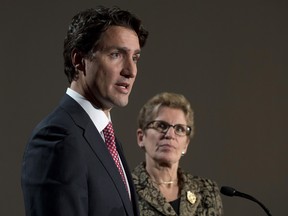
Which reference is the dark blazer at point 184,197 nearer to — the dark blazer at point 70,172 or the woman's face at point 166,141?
the woman's face at point 166,141

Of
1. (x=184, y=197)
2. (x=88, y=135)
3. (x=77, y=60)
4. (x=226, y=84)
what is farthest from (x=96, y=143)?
(x=226, y=84)

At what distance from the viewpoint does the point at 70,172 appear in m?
1.33

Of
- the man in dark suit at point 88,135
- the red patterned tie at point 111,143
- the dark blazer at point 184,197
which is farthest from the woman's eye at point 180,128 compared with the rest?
the red patterned tie at point 111,143

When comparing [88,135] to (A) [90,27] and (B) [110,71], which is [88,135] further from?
(A) [90,27]

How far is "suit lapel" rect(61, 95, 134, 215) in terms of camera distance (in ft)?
4.80

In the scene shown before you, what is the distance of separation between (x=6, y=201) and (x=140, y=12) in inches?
56.2

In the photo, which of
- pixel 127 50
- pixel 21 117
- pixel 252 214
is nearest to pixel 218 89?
pixel 252 214

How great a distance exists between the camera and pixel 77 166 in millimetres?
1356

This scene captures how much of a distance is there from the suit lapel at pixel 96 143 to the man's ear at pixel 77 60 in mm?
107

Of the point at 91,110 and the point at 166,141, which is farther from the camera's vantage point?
the point at 166,141

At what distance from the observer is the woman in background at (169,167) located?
254 centimetres

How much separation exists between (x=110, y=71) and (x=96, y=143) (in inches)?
7.6

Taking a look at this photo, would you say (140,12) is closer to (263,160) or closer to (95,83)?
A: (263,160)

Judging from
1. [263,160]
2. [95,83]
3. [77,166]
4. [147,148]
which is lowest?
[263,160]
